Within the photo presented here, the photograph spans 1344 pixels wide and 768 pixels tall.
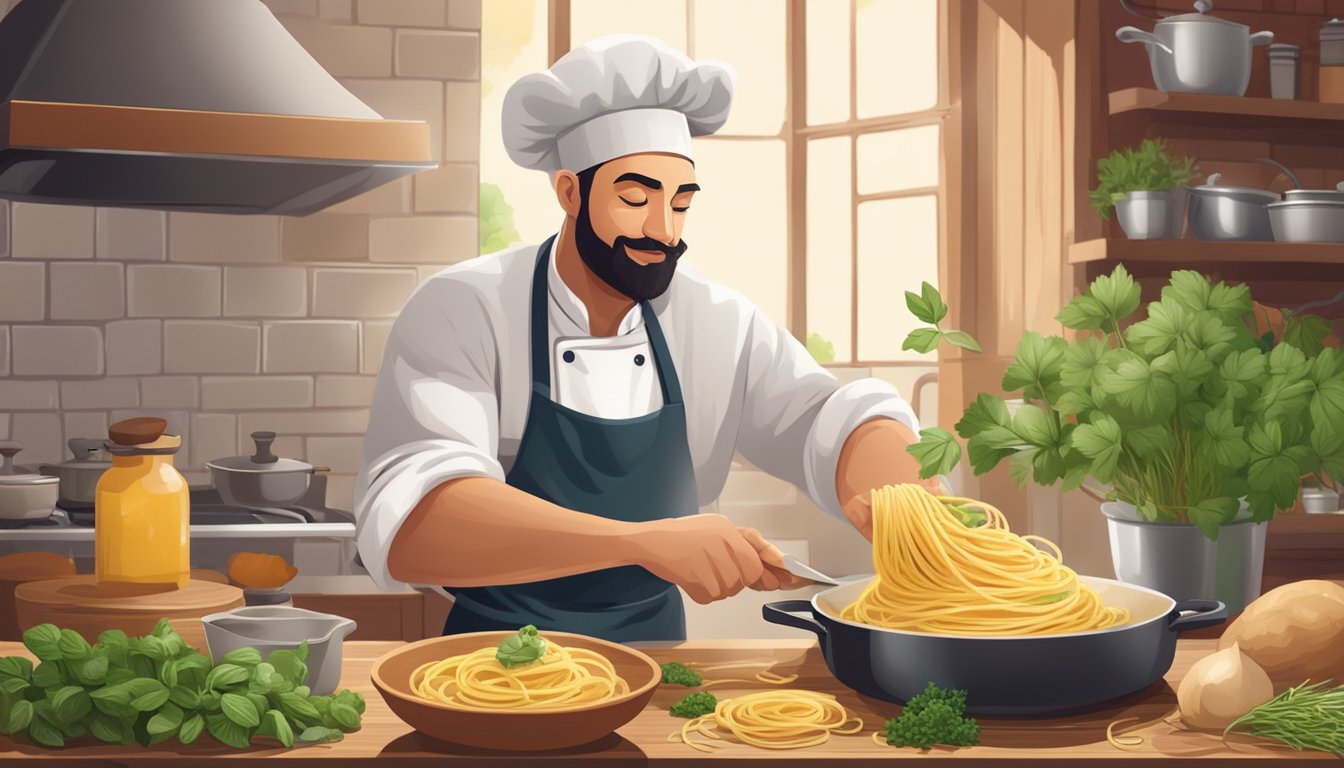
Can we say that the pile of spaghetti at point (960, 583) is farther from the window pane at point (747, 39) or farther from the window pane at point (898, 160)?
the window pane at point (747, 39)

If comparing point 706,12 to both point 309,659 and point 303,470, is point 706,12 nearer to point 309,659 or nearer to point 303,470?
point 303,470

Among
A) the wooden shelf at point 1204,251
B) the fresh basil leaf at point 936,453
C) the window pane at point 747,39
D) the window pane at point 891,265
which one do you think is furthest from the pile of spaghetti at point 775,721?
the window pane at point 747,39

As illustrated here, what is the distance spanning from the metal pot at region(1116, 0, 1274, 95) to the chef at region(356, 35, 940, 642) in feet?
4.47

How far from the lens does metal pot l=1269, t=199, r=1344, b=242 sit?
2.95m

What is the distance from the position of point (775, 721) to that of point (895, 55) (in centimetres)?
296

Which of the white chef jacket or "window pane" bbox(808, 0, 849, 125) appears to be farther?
"window pane" bbox(808, 0, 849, 125)

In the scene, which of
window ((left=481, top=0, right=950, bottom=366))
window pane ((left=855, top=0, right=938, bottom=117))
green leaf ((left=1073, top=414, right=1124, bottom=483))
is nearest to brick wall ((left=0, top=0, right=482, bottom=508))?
window ((left=481, top=0, right=950, bottom=366))

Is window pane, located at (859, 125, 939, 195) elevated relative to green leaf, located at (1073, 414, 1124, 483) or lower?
elevated

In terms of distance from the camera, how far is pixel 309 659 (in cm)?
126

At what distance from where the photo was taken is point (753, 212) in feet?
13.1

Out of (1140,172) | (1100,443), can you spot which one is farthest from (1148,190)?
(1100,443)

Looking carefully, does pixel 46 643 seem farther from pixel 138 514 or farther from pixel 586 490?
pixel 586 490

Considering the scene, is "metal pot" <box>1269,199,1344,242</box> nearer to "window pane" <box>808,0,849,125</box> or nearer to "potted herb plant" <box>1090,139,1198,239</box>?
"potted herb plant" <box>1090,139,1198,239</box>

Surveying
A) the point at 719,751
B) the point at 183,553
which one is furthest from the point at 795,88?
the point at 719,751
